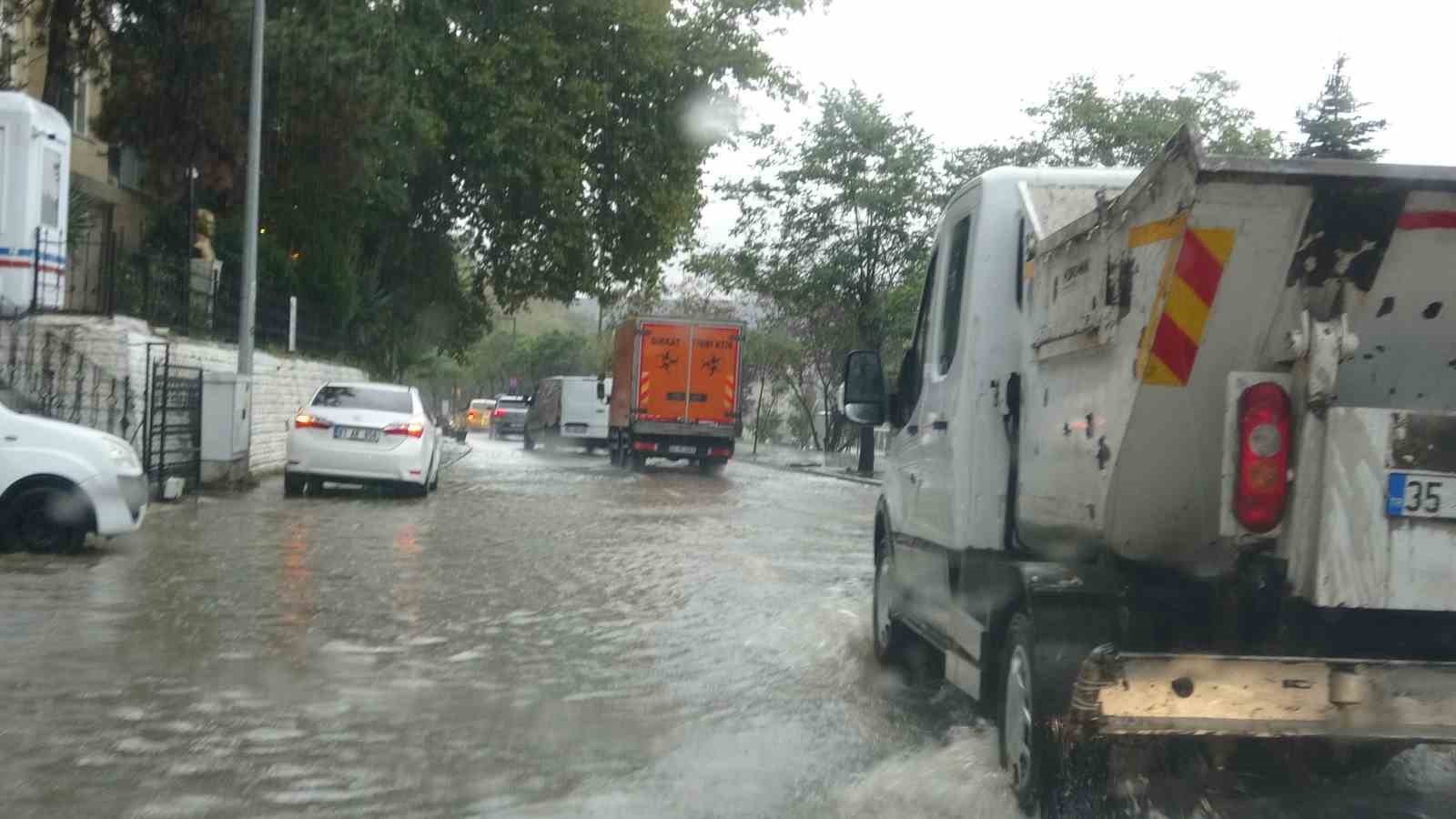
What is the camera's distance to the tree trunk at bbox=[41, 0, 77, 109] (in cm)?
2408

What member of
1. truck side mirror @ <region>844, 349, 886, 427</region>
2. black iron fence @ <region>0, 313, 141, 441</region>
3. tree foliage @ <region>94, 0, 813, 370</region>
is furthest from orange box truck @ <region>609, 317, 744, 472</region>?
truck side mirror @ <region>844, 349, 886, 427</region>

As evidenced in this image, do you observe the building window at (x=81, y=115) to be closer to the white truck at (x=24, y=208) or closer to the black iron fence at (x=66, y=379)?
the white truck at (x=24, y=208)

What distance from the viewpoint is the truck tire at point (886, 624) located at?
9242 millimetres

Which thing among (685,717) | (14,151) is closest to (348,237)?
(14,151)

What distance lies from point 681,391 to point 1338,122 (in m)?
15.5

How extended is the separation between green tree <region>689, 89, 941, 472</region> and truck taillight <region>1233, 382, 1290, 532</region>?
32.2 metres

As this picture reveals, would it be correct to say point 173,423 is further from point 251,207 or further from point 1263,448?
point 1263,448

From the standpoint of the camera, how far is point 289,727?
7355mm

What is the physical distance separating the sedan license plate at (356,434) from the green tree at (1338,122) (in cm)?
1337

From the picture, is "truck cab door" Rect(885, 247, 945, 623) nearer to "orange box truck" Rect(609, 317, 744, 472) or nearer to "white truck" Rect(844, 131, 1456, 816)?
"white truck" Rect(844, 131, 1456, 816)

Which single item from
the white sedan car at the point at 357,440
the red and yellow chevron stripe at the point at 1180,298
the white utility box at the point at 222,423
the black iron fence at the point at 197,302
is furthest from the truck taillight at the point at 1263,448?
the white utility box at the point at 222,423

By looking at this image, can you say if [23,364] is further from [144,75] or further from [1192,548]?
[1192,548]

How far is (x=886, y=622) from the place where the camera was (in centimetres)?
940

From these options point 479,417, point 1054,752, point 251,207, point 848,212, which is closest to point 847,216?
point 848,212
